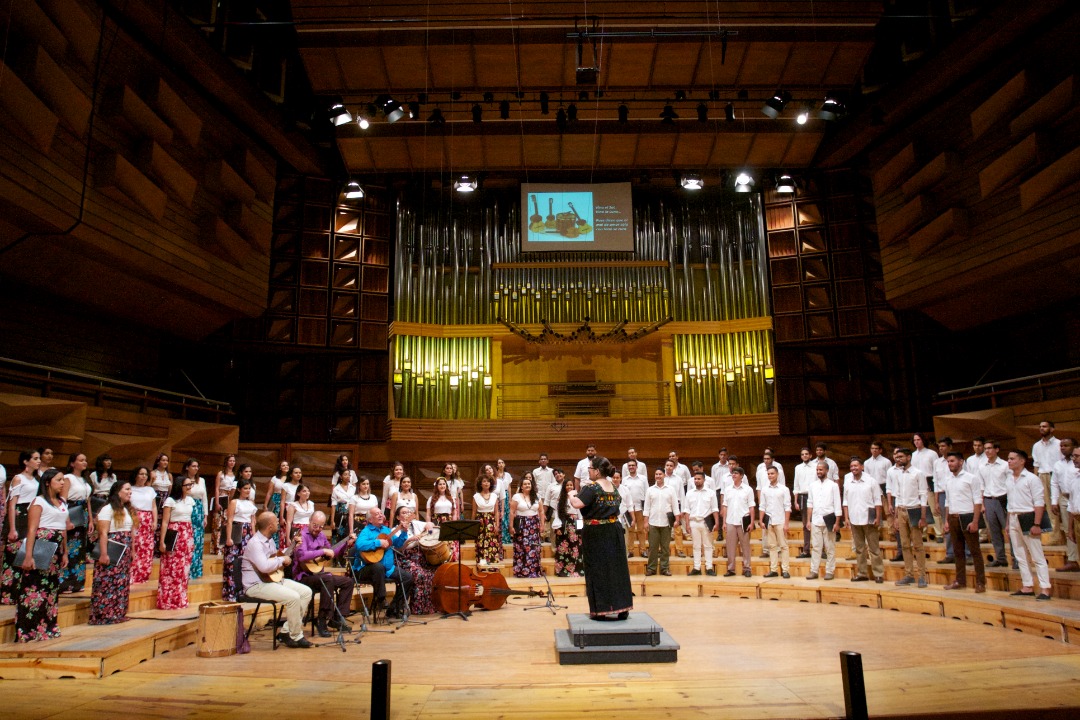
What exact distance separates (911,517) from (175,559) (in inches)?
304

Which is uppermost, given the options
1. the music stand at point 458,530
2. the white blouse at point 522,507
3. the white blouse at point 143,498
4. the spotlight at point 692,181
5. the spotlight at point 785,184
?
the spotlight at point 692,181

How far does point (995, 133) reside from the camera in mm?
10039

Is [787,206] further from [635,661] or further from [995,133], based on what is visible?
[635,661]

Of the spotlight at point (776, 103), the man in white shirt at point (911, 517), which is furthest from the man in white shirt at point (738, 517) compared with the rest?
the spotlight at point (776, 103)

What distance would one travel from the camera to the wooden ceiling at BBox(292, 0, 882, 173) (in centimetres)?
1002

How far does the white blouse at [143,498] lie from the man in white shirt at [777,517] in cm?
689

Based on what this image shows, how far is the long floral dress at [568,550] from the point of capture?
29.3ft

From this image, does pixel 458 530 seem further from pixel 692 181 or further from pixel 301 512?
pixel 692 181

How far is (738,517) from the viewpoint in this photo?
8.61 meters

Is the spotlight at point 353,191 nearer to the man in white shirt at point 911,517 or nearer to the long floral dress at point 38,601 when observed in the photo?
the long floral dress at point 38,601

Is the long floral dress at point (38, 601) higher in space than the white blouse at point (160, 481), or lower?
lower

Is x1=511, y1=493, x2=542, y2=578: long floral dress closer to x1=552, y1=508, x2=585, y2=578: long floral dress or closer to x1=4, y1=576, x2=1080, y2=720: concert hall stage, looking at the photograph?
x1=552, y1=508, x2=585, y2=578: long floral dress

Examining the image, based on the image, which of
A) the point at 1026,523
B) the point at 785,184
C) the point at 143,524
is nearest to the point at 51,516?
the point at 143,524

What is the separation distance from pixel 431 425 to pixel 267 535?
268 inches
